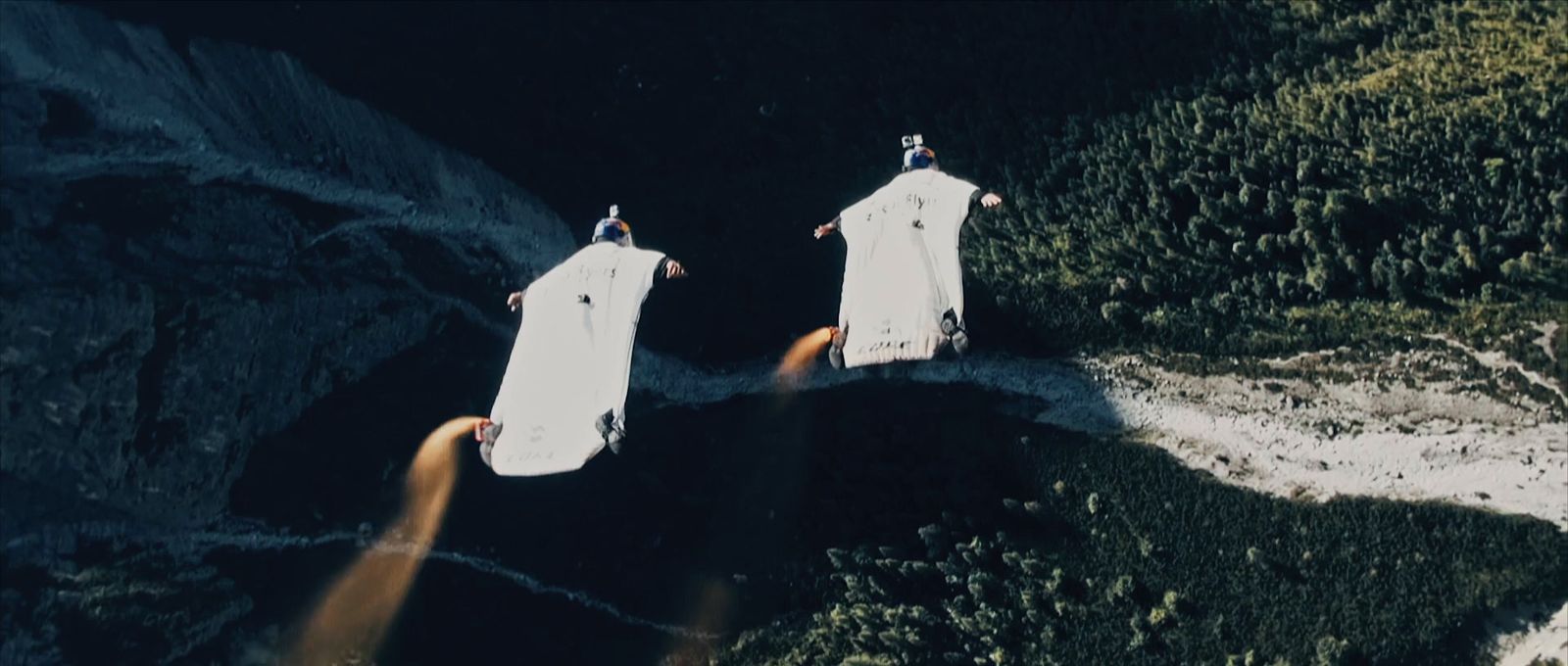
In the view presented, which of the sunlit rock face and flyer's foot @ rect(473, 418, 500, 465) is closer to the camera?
flyer's foot @ rect(473, 418, 500, 465)

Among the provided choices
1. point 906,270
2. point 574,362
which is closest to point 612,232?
point 574,362

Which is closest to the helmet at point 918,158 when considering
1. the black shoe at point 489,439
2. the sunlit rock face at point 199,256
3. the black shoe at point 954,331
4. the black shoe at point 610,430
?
the black shoe at point 954,331

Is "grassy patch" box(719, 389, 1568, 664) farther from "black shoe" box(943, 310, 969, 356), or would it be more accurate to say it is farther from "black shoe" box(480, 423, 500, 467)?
"black shoe" box(480, 423, 500, 467)

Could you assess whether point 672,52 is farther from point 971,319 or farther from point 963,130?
point 971,319

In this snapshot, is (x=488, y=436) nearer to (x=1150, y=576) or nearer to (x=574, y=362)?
(x=574, y=362)

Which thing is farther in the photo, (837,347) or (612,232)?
(612,232)

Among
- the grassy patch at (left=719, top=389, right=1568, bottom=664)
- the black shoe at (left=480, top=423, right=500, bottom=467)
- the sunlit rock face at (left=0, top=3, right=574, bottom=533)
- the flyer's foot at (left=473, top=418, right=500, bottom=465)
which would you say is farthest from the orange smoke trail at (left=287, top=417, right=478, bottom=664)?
the grassy patch at (left=719, top=389, right=1568, bottom=664)
